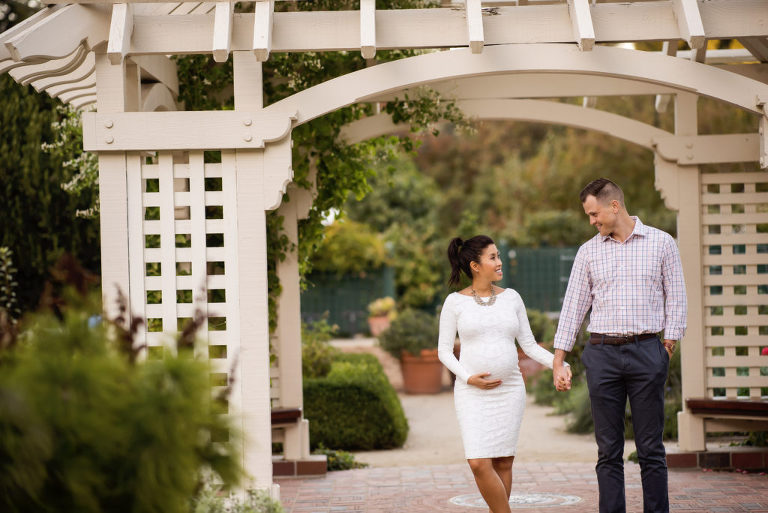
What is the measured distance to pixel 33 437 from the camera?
2410 millimetres

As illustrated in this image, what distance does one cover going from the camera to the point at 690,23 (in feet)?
15.4

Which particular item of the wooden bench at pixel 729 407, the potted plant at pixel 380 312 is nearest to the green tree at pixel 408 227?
the potted plant at pixel 380 312

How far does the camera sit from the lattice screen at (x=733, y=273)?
22.5 ft

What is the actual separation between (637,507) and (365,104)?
3670 millimetres

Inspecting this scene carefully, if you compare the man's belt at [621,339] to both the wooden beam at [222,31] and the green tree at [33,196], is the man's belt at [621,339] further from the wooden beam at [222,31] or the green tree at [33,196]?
the green tree at [33,196]

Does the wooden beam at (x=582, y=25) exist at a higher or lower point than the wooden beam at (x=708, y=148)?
higher

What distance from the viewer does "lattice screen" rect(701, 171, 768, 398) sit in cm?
687

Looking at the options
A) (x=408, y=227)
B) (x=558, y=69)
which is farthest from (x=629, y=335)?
(x=408, y=227)

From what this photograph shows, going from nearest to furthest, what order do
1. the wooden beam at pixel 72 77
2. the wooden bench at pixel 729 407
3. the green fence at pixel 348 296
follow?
the wooden beam at pixel 72 77 < the wooden bench at pixel 729 407 < the green fence at pixel 348 296

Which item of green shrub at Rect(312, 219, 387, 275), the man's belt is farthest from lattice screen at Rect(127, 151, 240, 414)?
green shrub at Rect(312, 219, 387, 275)

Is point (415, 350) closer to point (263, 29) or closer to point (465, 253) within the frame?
point (465, 253)

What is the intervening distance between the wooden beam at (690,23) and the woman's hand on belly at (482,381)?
6.33 ft

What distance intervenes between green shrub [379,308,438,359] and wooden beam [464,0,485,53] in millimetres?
8822

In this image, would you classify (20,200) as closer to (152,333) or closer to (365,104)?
(365,104)
